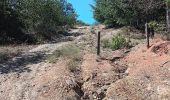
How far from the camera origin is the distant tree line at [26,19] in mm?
34719

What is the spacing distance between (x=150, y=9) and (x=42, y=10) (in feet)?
30.7

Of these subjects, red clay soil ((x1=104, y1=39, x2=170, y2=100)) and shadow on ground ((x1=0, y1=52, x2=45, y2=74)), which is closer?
red clay soil ((x1=104, y1=39, x2=170, y2=100))

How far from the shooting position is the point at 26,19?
3641cm

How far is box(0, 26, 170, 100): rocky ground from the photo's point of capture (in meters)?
18.6

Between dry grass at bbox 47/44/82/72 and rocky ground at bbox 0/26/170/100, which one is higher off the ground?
dry grass at bbox 47/44/82/72

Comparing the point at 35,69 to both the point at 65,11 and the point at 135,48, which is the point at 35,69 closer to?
the point at 135,48

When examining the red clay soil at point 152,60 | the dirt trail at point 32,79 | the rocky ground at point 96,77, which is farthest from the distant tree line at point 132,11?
the dirt trail at point 32,79

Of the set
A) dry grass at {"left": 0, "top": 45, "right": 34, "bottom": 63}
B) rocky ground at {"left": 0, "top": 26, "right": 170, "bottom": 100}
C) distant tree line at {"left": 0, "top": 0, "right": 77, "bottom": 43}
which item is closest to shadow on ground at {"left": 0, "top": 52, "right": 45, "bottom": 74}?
rocky ground at {"left": 0, "top": 26, "right": 170, "bottom": 100}

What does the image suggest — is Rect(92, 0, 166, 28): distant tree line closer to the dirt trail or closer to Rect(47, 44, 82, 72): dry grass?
Rect(47, 44, 82, 72): dry grass

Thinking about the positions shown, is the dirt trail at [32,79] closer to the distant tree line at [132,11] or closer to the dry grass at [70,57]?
the dry grass at [70,57]

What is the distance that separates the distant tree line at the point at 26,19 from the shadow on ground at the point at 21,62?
7.05m

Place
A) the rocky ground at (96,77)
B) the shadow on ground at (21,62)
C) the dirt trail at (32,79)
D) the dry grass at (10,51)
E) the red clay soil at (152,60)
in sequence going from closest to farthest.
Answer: the rocky ground at (96,77), the dirt trail at (32,79), the red clay soil at (152,60), the shadow on ground at (21,62), the dry grass at (10,51)

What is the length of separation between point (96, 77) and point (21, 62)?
18.9 feet

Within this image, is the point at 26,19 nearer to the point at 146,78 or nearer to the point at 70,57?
the point at 70,57
